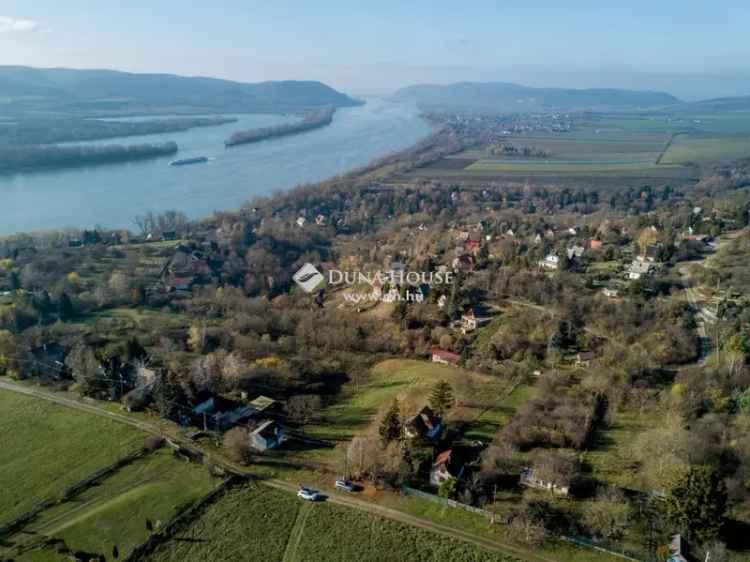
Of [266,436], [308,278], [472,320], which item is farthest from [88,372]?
[308,278]

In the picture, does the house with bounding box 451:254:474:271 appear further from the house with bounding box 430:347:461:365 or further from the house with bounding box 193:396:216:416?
the house with bounding box 193:396:216:416

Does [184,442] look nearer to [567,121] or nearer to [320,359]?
[320,359]

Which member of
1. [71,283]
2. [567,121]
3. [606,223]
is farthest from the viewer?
[567,121]

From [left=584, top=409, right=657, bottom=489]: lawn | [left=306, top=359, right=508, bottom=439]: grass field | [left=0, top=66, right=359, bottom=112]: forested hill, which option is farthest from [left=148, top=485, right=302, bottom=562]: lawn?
[left=0, top=66, right=359, bottom=112]: forested hill

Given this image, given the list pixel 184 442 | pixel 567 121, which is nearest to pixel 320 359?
pixel 184 442

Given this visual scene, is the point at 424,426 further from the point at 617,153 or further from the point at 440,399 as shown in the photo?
the point at 617,153

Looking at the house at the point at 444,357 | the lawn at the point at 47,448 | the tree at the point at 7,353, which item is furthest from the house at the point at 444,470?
the tree at the point at 7,353
